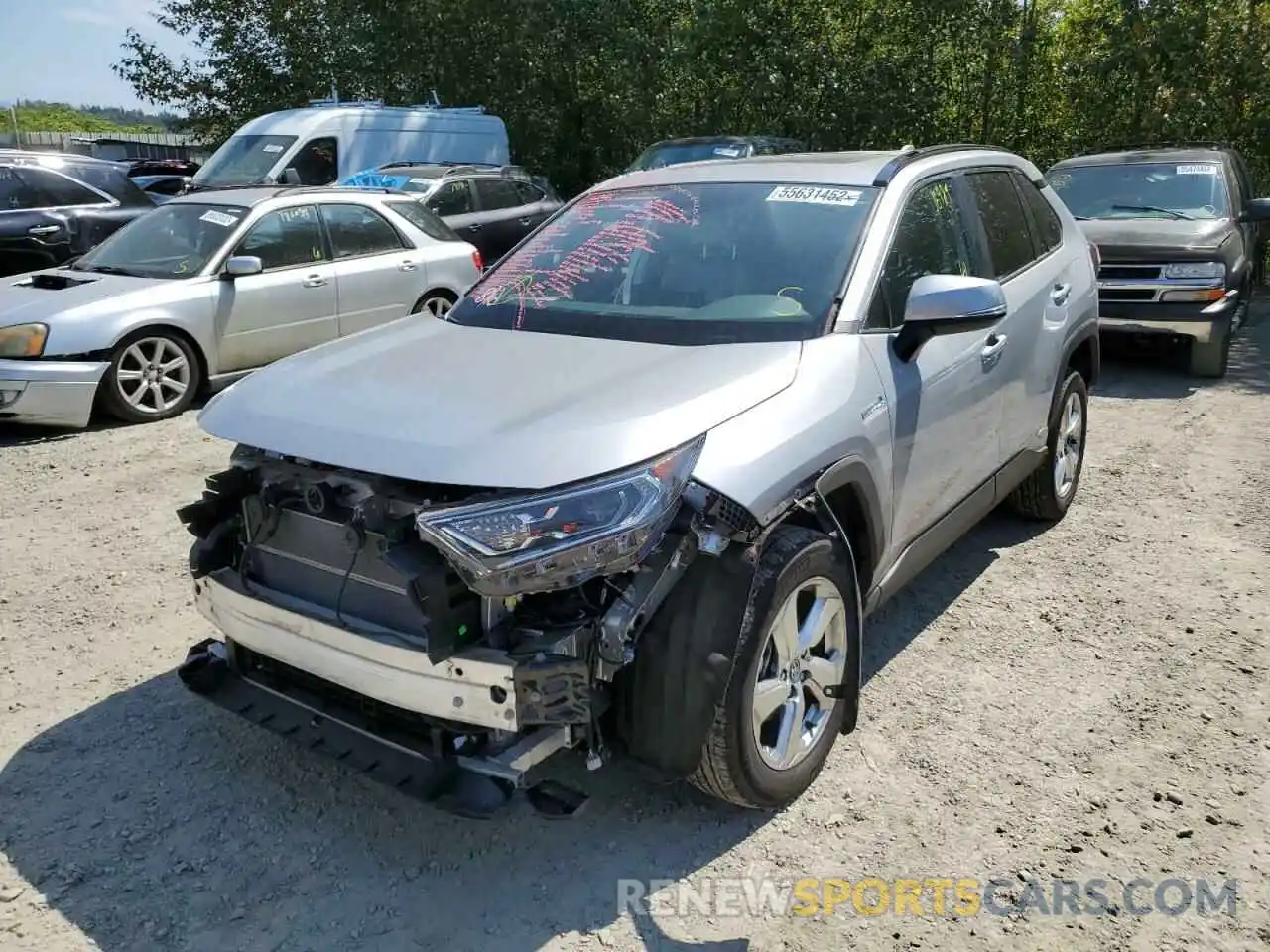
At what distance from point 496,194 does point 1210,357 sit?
7368mm

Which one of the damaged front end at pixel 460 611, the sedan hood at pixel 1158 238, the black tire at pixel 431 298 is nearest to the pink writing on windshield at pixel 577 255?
the damaged front end at pixel 460 611

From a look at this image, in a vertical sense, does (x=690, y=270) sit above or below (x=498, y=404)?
above

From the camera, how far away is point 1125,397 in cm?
827

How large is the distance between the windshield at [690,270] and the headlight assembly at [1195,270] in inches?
231

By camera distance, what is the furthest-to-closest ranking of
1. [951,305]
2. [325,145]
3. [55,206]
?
[325,145] < [55,206] < [951,305]

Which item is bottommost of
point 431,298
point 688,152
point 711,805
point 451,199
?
point 711,805

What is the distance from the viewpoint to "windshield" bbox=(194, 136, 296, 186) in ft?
43.4

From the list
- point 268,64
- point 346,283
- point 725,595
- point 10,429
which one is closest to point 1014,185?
point 725,595

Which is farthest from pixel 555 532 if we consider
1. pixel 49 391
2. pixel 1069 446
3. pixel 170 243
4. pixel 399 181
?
pixel 399 181

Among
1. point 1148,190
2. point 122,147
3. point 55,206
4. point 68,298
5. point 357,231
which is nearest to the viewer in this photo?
point 68,298

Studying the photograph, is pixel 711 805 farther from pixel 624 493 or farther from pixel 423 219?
pixel 423 219

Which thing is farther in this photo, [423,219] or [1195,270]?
[423,219]

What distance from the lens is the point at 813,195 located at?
12.7 ft

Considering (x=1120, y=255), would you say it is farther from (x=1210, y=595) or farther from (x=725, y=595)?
(x=725, y=595)
